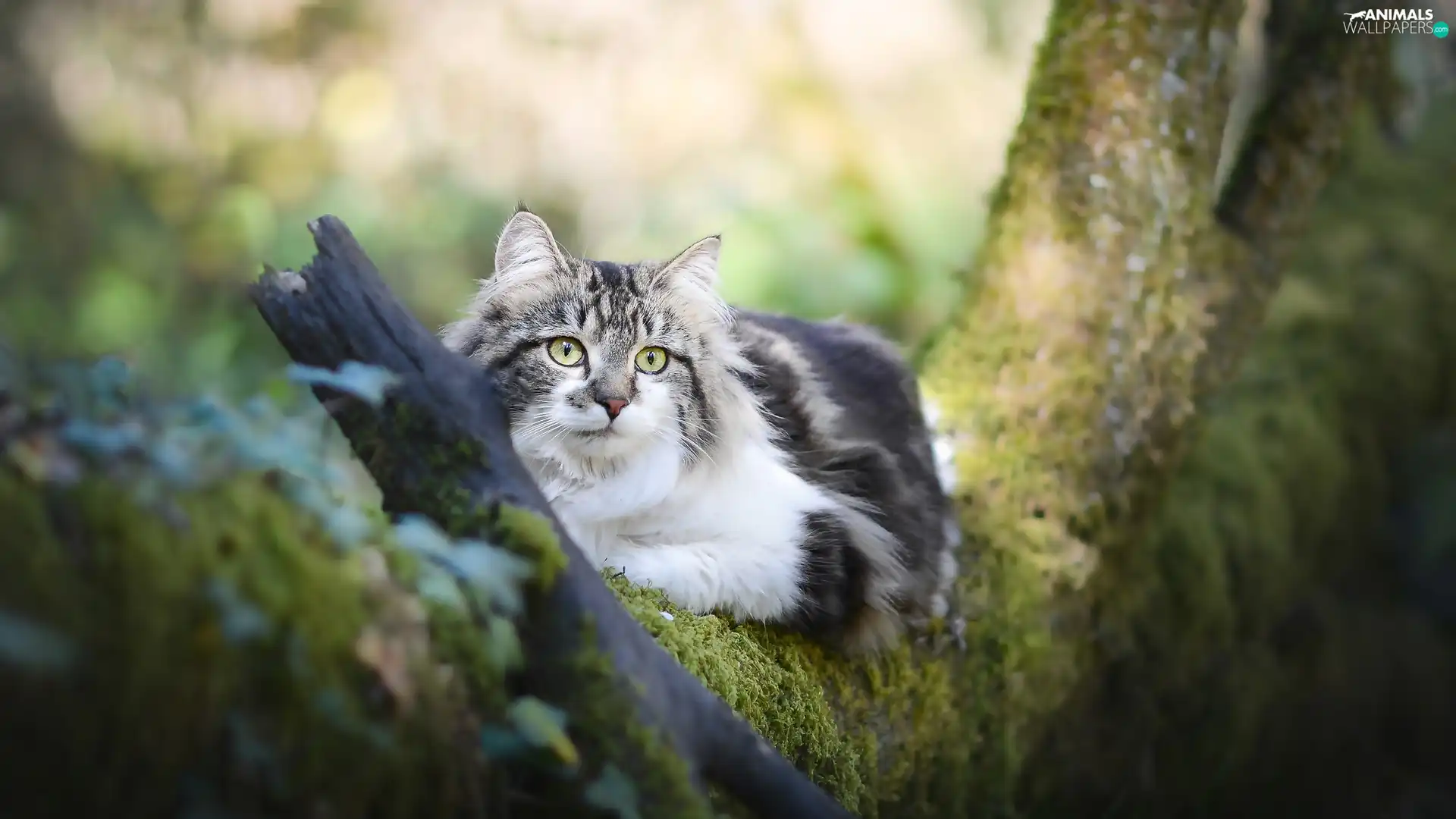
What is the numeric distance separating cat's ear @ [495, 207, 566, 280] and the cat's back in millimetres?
584

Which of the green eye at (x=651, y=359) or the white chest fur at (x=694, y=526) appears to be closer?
the white chest fur at (x=694, y=526)

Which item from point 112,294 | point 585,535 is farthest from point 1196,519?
point 112,294

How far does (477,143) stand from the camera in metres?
7.39

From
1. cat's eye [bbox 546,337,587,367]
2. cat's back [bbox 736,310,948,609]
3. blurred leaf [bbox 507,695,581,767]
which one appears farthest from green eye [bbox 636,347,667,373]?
blurred leaf [bbox 507,695,581,767]

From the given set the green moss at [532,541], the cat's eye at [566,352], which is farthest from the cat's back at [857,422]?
the green moss at [532,541]

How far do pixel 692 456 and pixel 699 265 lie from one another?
0.53m

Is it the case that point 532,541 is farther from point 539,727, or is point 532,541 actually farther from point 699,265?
point 699,265

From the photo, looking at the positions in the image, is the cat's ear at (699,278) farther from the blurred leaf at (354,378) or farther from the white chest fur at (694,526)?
the blurred leaf at (354,378)

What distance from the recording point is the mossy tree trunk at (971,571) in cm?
115

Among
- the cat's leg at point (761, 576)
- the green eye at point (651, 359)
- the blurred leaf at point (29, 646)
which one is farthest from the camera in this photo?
the green eye at point (651, 359)

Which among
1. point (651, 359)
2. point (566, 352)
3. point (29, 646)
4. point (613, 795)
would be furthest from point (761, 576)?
point (29, 646)

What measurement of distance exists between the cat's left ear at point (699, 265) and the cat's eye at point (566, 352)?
354mm

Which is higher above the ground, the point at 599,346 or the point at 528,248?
the point at 528,248

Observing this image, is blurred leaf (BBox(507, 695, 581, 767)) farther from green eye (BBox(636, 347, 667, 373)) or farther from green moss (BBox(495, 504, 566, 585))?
green eye (BBox(636, 347, 667, 373))
